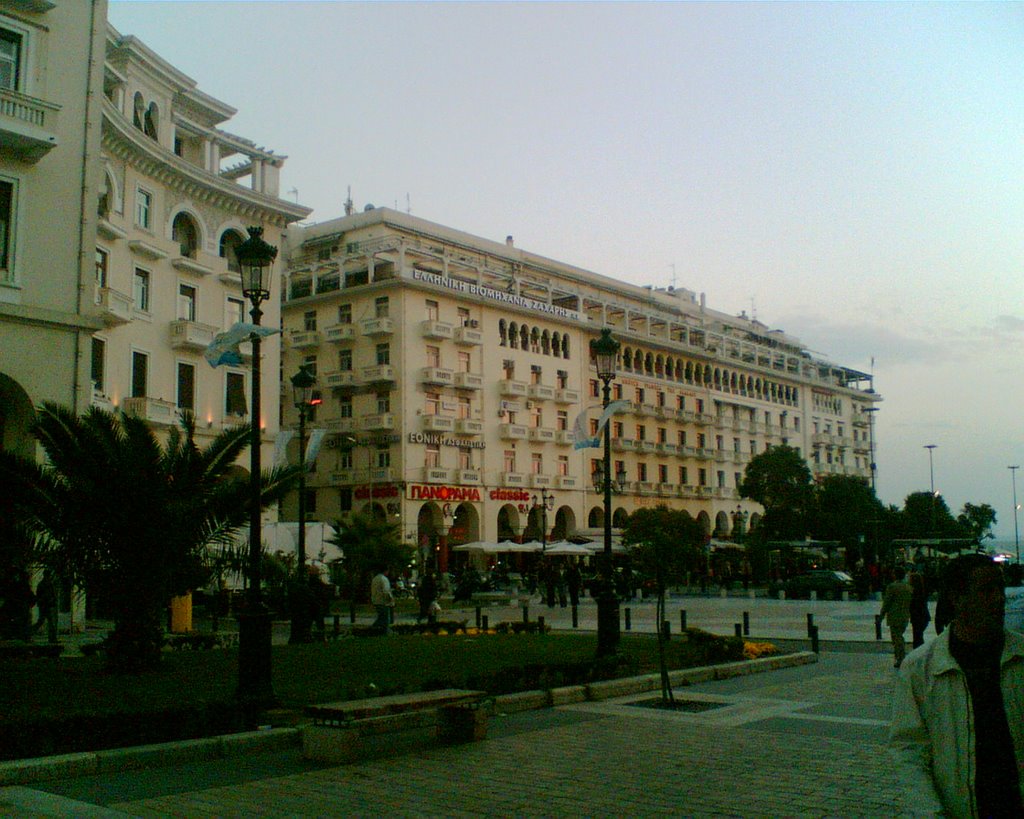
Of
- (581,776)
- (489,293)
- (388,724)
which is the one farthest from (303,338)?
(581,776)

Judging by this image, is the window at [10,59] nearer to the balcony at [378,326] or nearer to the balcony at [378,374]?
the balcony at [378,374]

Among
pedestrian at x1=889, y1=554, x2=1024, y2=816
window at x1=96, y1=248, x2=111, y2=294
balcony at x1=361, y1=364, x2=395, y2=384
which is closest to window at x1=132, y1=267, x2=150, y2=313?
window at x1=96, y1=248, x2=111, y2=294

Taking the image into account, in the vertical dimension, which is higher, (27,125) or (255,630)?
(27,125)

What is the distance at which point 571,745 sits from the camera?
9.48 m

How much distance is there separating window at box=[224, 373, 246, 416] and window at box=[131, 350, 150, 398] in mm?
4301

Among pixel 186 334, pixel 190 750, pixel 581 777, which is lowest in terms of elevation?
pixel 581 777

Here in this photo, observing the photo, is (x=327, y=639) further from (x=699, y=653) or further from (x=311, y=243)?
(x=311, y=243)

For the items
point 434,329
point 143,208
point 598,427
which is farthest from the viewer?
point 434,329

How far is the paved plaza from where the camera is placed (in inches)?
281

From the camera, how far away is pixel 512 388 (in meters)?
59.8

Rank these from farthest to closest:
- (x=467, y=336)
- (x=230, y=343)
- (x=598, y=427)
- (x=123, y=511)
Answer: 1. (x=467, y=336)
2. (x=598, y=427)
3. (x=123, y=511)
4. (x=230, y=343)

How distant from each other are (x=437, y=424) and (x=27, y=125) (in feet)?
115

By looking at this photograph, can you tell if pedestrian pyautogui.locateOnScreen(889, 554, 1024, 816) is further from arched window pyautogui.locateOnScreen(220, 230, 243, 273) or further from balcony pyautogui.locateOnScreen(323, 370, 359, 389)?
balcony pyautogui.locateOnScreen(323, 370, 359, 389)

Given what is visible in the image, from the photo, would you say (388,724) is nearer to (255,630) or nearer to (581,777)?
(581,777)
